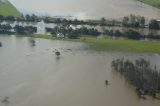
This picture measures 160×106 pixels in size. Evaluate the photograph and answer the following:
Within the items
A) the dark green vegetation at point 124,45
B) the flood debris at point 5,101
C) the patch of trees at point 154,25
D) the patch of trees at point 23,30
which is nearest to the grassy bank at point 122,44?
the dark green vegetation at point 124,45

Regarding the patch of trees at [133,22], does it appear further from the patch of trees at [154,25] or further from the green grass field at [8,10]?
the green grass field at [8,10]

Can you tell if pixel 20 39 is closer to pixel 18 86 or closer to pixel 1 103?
pixel 18 86

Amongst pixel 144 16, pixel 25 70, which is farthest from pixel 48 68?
pixel 144 16

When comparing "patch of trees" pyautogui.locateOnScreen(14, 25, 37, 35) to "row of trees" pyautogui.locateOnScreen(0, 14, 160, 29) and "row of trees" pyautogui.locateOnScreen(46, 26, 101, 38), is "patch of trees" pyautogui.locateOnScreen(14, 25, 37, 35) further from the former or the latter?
"row of trees" pyautogui.locateOnScreen(0, 14, 160, 29)

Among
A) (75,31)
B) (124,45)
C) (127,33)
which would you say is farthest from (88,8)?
(124,45)

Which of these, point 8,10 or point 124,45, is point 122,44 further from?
point 8,10

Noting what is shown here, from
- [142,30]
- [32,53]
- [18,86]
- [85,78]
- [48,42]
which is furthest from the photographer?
[142,30]

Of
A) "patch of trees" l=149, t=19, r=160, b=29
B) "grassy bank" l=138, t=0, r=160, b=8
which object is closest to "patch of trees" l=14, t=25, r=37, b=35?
"patch of trees" l=149, t=19, r=160, b=29
